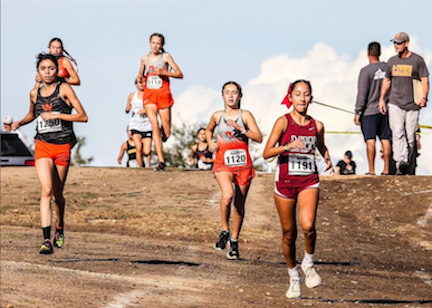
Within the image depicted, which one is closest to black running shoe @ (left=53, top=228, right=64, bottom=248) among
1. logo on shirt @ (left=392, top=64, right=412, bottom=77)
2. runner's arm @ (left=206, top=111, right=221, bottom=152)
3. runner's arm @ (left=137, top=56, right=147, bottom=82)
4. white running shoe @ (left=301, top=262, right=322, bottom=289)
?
runner's arm @ (left=206, top=111, right=221, bottom=152)

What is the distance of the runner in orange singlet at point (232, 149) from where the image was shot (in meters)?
12.6

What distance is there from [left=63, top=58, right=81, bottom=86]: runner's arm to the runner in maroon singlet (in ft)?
10.3

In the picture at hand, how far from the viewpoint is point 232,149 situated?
42.2 feet

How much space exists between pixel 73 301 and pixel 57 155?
10.8 feet

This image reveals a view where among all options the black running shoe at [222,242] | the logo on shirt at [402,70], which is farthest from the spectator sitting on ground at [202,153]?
the black running shoe at [222,242]

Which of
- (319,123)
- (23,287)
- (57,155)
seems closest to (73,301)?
(23,287)

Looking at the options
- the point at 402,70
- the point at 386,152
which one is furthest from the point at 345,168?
the point at 402,70

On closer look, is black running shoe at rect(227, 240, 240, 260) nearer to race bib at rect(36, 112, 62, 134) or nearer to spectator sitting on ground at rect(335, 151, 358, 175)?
race bib at rect(36, 112, 62, 134)

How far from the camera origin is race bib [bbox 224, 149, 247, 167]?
508 inches

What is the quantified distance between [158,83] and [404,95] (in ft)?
14.9

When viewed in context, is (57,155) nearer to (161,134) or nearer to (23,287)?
(23,287)

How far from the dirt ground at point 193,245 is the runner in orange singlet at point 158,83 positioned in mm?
1574

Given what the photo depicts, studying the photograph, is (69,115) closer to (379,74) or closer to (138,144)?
(379,74)

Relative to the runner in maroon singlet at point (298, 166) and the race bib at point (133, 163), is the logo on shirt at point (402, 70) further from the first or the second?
the race bib at point (133, 163)
